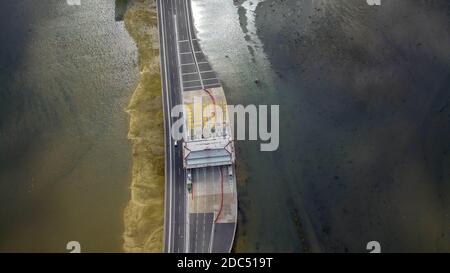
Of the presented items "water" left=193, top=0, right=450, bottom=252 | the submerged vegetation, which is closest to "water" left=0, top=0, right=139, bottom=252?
the submerged vegetation

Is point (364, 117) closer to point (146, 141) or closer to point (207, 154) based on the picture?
point (207, 154)

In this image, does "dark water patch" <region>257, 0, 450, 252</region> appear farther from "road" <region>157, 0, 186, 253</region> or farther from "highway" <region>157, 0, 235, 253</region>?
"road" <region>157, 0, 186, 253</region>

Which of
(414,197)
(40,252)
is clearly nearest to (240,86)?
(414,197)

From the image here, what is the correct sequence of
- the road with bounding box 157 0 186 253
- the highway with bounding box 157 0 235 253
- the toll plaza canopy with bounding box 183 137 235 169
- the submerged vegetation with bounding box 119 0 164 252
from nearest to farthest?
the highway with bounding box 157 0 235 253, the road with bounding box 157 0 186 253, the submerged vegetation with bounding box 119 0 164 252, the toll plaza canopy with bounding box 183 137 235 169

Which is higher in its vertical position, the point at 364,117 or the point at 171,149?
the point at 364,117

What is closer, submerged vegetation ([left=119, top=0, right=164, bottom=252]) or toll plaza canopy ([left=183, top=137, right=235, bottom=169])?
submerged vegetation ([left=119, top=0, right=164, bottom=252])

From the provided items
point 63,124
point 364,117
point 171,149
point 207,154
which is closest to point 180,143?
point 171,149

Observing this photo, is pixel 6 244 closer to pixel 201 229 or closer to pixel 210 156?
pixel 201 229
